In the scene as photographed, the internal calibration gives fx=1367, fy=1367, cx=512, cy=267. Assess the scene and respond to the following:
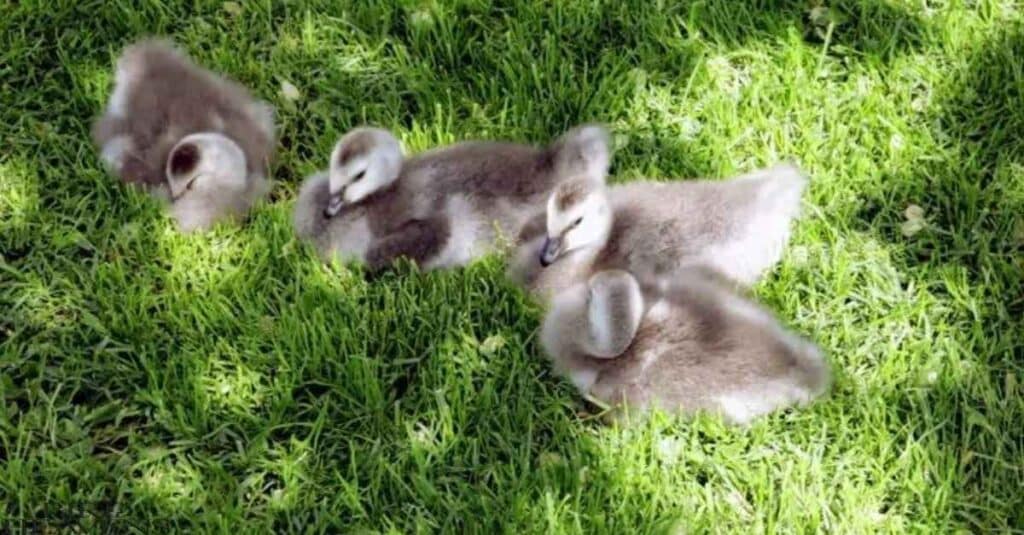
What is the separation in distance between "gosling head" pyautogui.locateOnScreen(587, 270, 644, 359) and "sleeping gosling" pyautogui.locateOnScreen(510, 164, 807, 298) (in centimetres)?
28

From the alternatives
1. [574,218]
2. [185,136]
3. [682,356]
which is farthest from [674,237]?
[185,136]

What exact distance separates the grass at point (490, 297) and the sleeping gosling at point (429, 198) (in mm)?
74

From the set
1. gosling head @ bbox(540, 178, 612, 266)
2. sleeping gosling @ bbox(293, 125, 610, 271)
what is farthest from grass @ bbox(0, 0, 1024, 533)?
gosling head @ bbox(540, 178, 612, 266)

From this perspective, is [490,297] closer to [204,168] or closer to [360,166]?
[360,166]

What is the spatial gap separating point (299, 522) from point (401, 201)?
0.98m

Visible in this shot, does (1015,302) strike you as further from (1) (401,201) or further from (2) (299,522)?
(2) (299,522)

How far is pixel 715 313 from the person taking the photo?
343cm

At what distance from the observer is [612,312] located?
Result: 3309 mm

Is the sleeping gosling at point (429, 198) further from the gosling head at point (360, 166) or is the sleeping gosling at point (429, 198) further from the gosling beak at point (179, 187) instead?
the gosling beak at point (179, 187)

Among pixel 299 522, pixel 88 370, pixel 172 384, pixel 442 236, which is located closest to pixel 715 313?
pixel 442 236

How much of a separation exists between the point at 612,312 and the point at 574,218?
36 centimetres

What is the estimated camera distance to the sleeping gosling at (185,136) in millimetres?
3982

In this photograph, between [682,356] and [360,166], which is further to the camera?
[360,166]

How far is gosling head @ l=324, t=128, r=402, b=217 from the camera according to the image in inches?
148
